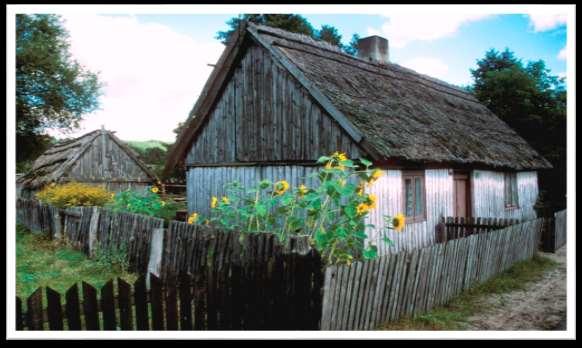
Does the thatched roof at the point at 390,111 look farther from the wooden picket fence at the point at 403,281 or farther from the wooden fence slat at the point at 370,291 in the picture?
the wooden fence slat at the point at 370,291

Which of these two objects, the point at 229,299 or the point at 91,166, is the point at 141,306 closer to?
the point at 229,299

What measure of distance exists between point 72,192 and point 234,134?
15.5ft

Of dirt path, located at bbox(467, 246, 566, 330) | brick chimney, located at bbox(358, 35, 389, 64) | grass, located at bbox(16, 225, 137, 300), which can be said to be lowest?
dirt path, located at bbox(467, 246, 566, 330)

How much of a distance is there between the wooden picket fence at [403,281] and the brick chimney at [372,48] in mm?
8764

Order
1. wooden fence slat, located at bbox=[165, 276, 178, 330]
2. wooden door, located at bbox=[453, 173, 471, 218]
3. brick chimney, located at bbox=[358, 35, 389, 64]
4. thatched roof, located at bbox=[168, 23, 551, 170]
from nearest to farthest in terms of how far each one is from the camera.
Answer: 1. wooden fence slat, located at bbox=[165, 276, 178, 330]
2. thatched roof, located at bbox=[168, 23, 551, 170]
3. wooden door, located at bbox=[453, 173, 471, 218]
4. brick chimney, located at bbox=[358, 35, 389, 64]

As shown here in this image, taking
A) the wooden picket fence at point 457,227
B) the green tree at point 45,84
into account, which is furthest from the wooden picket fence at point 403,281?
the green tree at point 45,84

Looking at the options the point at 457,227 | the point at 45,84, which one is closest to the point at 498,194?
the point at 457,227

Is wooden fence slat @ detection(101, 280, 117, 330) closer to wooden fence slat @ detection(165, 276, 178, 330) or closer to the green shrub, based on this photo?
wooden fence slat @ detection(165, 276, 178, 330)

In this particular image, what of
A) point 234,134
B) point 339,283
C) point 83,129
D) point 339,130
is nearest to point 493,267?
point 339,130

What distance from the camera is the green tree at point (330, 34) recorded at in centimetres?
2570

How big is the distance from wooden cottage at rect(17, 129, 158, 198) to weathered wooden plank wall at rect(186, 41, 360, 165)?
401 inches

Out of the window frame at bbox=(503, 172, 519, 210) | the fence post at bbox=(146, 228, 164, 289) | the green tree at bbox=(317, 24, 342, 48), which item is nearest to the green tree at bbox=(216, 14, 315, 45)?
the green tree at bbox=(317, 24, 342, 48)

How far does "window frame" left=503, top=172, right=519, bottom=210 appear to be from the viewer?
14602 millimetres

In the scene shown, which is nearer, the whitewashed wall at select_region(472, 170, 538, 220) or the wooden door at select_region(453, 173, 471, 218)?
the wooden door at select_region(453, 173, 471, 218)
